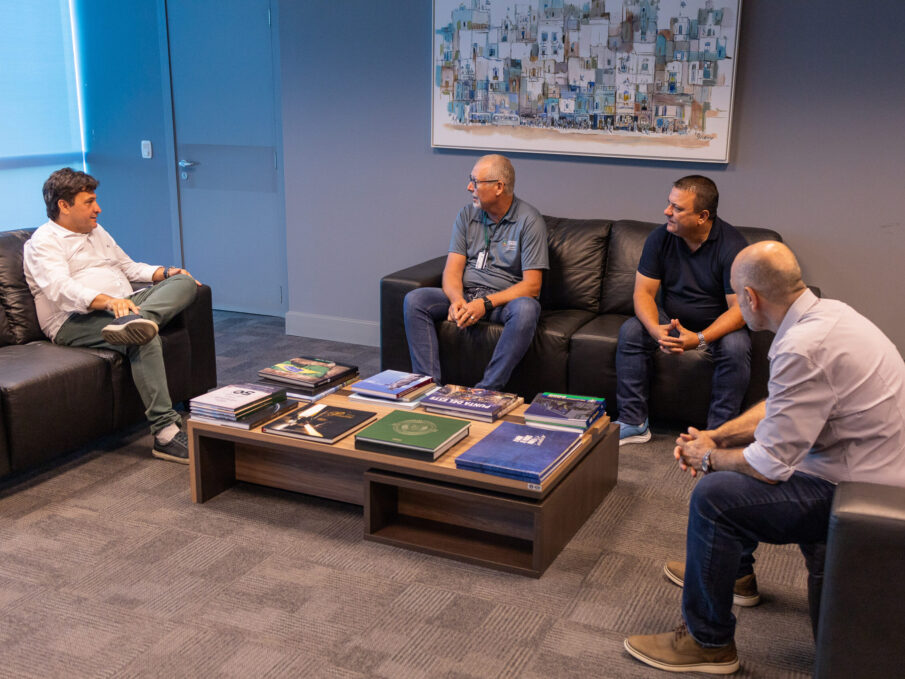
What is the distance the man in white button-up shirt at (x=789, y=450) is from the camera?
195 cm

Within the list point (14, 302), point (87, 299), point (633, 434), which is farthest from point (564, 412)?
point (14, 302)

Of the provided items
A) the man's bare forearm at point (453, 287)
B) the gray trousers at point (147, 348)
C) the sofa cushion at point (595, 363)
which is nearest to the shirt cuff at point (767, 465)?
the sofa cushion at point (595, 363)

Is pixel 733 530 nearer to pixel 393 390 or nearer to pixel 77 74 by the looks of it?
pixel 393 390

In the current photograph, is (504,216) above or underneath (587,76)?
underneath

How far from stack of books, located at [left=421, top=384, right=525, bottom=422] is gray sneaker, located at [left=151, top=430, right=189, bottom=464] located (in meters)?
1.01

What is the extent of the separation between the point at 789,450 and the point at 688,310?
183cm

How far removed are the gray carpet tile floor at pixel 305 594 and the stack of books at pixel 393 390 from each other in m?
0.41

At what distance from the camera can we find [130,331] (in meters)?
3.36

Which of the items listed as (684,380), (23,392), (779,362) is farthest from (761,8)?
(23,392)

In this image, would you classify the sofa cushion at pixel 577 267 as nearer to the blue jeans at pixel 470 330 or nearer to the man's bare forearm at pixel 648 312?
the blue jeans at pixel 470 330

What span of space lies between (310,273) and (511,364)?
1954 millimetres

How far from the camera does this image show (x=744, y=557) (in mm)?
2477

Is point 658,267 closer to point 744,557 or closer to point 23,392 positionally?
point 744,557

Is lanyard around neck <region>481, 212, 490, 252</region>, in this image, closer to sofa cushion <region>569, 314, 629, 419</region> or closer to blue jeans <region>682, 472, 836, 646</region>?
sofa cushion <region>569, 314, 629, 419</region>
